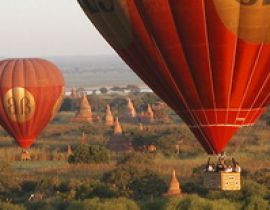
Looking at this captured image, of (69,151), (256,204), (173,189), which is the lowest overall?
(256,204)

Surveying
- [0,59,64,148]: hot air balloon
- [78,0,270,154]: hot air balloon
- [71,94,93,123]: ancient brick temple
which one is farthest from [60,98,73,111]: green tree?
[78,0,270,154]: hot air balloon

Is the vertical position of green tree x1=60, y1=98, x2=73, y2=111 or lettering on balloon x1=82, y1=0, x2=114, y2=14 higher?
green tree x1=60, y1=98, x2=73, y2=111

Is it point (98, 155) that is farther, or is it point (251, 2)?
point (98, 155)

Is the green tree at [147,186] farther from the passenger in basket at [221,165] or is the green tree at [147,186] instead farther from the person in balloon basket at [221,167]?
the person in balloon basket at [221,167]

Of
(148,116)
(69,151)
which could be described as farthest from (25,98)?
(148,116)

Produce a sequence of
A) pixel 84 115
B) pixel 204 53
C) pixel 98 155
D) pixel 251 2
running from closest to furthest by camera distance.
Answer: pixel 251 2, pixel 204 53, pixel 98 155, pixel 84 115

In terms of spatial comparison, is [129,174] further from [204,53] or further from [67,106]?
[67,106]

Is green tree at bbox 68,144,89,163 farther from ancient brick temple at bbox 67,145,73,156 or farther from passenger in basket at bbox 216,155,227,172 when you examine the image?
passenger in basket at bbox 216,155,227,172
